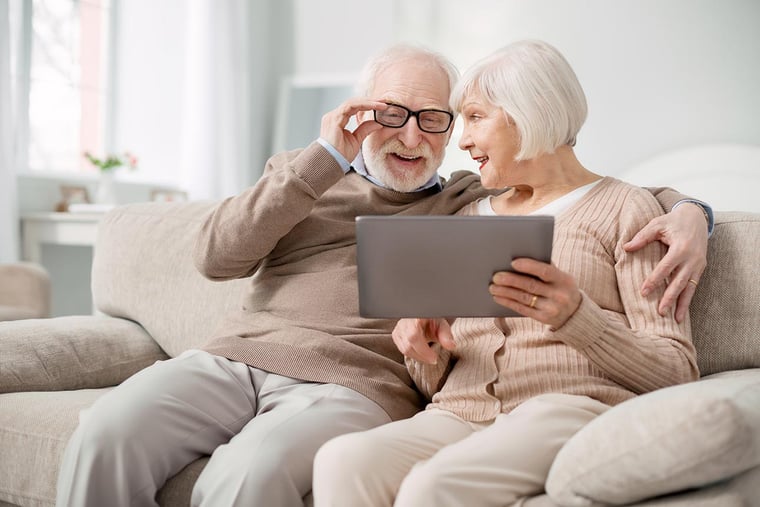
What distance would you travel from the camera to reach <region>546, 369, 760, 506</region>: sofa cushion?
3.22ft

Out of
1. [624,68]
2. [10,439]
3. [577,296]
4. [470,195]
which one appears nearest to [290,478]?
[577,296]

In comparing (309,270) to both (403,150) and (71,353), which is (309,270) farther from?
(71,353)

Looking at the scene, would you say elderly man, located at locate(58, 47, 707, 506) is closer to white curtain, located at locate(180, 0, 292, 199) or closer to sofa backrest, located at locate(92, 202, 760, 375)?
sofa backrest, located at locate(92, 202, 760, 375)

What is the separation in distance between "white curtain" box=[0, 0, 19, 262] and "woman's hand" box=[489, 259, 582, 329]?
118 inches

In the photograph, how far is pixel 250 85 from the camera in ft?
17.6

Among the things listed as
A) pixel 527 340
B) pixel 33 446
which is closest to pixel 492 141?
pixel 527 340

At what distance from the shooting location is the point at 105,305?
2.17m

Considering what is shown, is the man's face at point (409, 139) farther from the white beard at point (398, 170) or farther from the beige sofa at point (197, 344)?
the beige sofa at point (197, 344)

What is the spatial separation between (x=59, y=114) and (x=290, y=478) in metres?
3.65

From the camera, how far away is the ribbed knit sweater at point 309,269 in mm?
1560

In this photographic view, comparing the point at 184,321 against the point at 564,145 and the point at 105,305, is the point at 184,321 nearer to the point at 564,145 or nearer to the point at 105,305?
the point at 105,305

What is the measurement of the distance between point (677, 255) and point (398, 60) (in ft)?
2.67

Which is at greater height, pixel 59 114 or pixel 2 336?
pixel 59 114

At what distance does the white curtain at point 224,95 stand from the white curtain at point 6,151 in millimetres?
1317
